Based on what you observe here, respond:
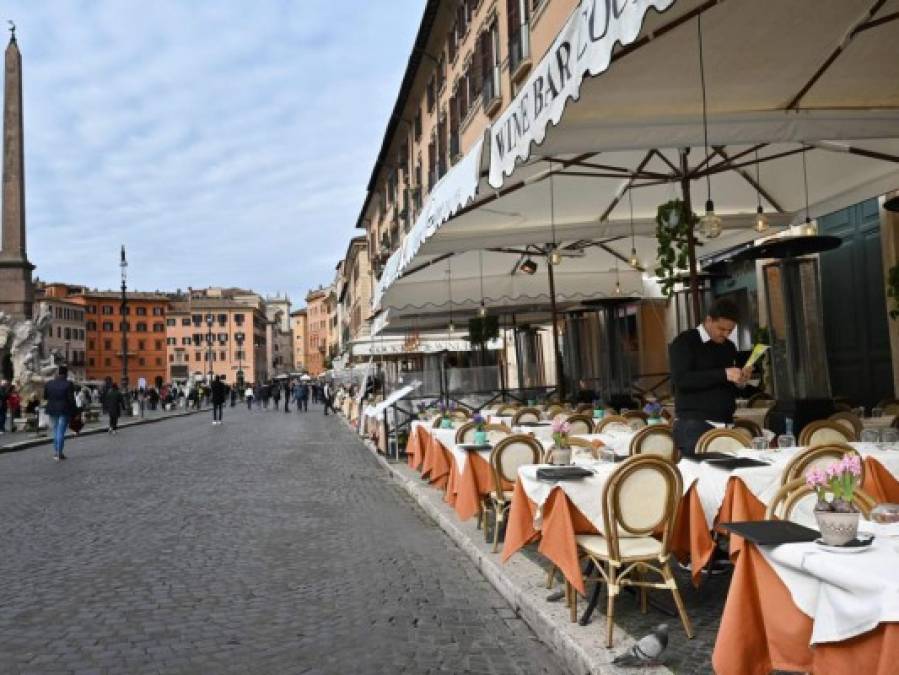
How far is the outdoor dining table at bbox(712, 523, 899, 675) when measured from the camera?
289cm

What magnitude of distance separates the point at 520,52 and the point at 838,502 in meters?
21.4

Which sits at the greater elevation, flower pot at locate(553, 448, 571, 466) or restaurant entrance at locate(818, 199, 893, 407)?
restaurant entrance at locate(818, 199, 893, 407)

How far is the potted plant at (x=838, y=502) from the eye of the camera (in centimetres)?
332

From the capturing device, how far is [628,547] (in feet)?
17.6

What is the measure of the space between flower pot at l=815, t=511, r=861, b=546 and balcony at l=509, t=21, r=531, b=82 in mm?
20087

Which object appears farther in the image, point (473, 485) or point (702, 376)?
point (473, 485)

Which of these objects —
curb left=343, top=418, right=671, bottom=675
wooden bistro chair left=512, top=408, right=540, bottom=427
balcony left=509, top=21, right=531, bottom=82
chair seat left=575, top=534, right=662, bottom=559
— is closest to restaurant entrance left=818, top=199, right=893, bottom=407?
wooden bistro chair left=512, top=408, right=540, bottom=427

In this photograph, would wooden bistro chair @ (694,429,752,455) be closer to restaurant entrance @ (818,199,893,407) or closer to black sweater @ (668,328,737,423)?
black sweater @ (668,328,737,423)

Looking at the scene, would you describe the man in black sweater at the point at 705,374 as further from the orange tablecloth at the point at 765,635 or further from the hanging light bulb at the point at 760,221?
the hanging light bulb at the point at 760,221

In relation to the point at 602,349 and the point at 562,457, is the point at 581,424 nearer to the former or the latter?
the point at 562,457

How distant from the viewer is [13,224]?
37781 millimetres

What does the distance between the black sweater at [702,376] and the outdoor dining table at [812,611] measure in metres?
3.03

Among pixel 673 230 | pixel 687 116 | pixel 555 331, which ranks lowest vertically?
pixel 555 331

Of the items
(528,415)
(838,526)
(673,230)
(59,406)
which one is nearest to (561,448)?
(673,230)
